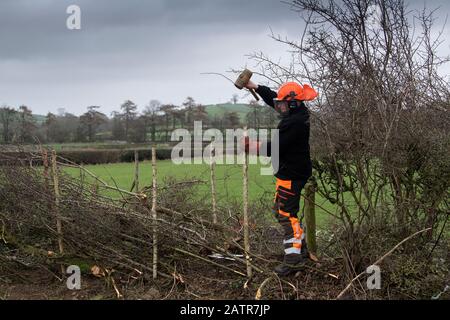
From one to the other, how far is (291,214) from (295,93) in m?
1.40

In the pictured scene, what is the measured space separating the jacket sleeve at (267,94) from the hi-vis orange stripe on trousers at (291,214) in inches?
41.7

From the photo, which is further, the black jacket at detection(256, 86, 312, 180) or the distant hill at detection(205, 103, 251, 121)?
the distant hill at detection(205, 103, 251, 121)

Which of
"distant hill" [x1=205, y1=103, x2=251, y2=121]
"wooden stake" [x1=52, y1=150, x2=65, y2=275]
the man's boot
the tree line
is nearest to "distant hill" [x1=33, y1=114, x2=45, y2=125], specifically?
the tree line

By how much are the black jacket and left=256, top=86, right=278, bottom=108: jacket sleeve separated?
58cm

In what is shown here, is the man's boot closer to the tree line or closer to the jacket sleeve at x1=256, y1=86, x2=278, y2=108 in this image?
the jacket sleeve at x1=256, y1=86, x2=278, y2=108

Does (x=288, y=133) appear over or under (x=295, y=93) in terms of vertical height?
under

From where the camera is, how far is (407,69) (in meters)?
5.52

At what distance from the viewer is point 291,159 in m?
5.02

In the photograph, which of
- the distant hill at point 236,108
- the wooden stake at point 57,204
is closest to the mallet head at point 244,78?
the distant hill at point 236,108

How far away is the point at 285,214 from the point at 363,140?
1228 mm

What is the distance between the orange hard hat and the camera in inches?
193

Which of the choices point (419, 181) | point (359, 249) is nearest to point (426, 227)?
point (419, 181)

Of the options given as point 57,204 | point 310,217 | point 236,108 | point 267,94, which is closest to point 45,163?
point 57,204

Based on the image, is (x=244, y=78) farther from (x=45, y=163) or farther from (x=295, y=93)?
(x=45, y=163)
